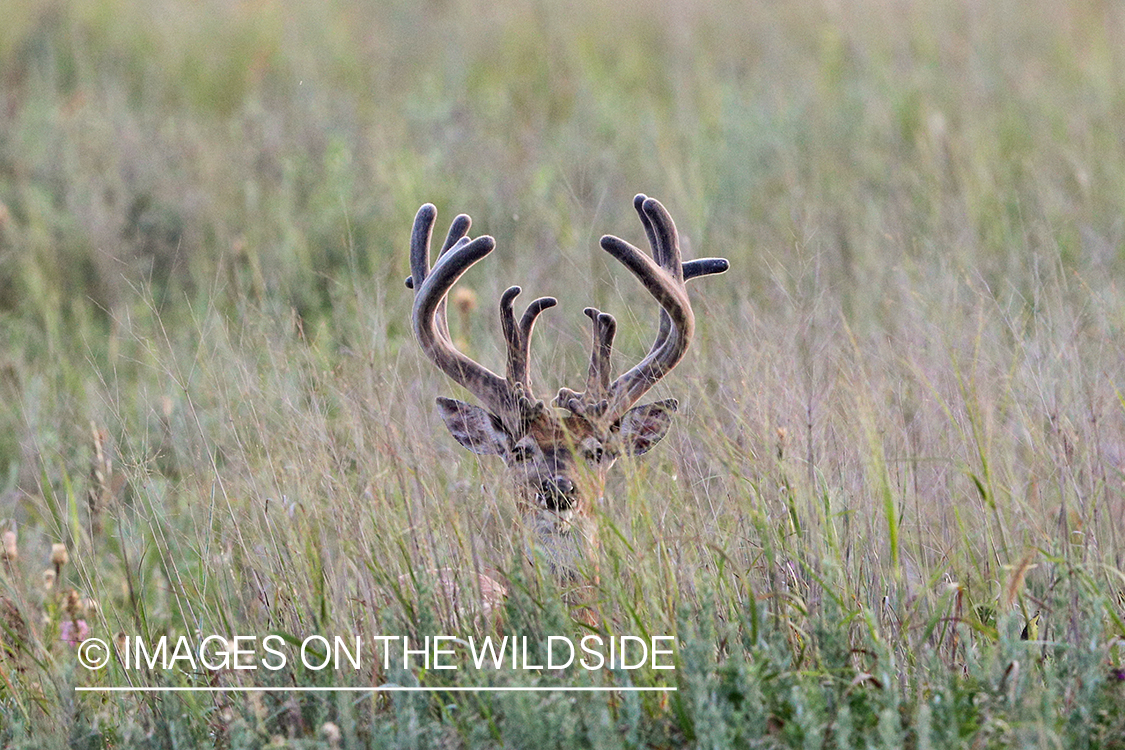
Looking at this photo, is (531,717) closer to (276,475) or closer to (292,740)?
(292,740)

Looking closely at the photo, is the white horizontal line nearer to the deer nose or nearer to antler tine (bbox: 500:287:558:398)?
the deer nose

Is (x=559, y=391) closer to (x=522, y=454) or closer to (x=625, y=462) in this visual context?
(x=522, y=454)

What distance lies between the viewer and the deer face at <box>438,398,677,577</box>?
11.4 feet

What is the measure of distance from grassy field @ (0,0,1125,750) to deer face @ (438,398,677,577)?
0.36 ft

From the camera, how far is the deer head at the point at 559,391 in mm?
3695

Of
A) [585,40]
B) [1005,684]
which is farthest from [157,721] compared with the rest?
[585,40]

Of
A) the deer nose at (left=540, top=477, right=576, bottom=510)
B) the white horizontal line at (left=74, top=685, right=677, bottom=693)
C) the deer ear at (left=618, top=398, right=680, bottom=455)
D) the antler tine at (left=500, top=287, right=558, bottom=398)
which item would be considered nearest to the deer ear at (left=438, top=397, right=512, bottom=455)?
the antler tine at (left=500, top=287, right=558, bottom=398)

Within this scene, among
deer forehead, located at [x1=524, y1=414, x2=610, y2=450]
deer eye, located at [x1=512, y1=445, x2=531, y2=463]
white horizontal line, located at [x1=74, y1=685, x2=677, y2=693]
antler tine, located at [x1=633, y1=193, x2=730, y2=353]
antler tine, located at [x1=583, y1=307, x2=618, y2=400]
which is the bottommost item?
white horizontal line, located at [x1=74, y1=685, x2=677, y2=693]

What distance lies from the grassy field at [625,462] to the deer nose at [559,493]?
0.49 ft
